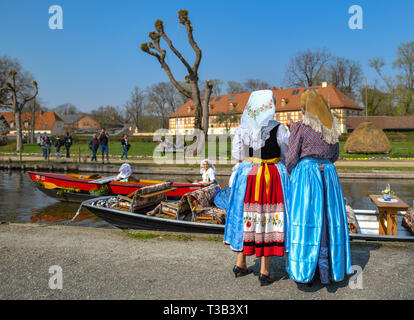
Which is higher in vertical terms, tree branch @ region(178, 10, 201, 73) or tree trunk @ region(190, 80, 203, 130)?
tree branch @ region(178, 10, 201, 73)

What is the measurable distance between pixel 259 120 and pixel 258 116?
0.05 m

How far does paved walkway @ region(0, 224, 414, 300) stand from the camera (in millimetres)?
3842

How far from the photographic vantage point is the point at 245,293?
3.85 meters

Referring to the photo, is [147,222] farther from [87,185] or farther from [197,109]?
[197,109]

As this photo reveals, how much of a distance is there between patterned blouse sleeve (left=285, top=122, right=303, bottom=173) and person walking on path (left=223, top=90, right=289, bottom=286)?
11 centimetres

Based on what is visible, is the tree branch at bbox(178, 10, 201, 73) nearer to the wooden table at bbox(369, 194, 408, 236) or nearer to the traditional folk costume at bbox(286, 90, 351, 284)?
the wooden table at bbox(369, 194, 408, 236)

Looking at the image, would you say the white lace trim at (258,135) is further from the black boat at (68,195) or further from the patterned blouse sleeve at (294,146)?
the black boat at (68,195)

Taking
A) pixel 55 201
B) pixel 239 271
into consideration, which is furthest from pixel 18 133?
pixel 239 271

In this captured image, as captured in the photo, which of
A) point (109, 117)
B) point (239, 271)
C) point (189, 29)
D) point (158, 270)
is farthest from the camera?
point (109, 117)

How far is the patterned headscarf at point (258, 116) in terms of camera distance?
4.20 meters

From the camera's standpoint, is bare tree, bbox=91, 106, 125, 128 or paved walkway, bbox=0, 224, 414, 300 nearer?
paved walkway, bbox=0, 224, 414, 300

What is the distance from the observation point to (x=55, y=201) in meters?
13.3

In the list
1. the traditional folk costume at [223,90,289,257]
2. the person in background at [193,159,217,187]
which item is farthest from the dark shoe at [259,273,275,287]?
the person in background at [193,159,217,187]
